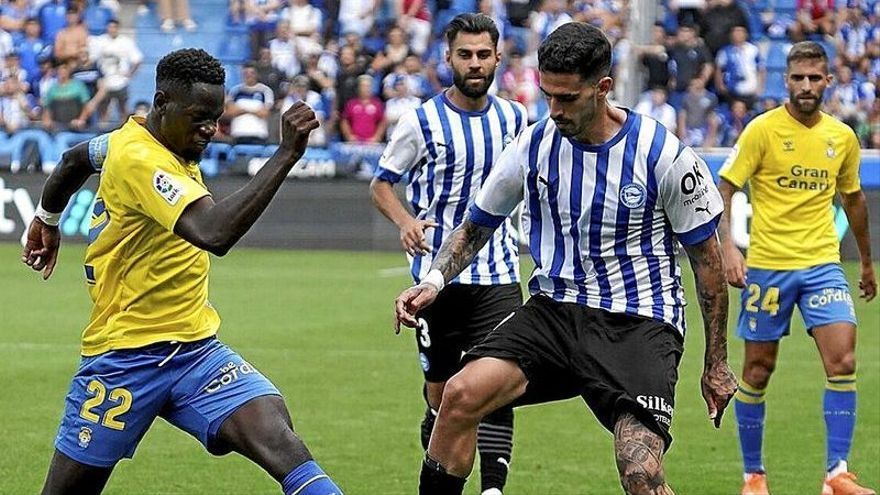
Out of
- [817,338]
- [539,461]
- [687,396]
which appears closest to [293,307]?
[687,396]

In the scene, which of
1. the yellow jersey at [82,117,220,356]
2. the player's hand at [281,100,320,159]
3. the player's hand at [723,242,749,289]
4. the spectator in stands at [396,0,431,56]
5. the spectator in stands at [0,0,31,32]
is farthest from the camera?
the spectator in stands at [0,0,31,32]

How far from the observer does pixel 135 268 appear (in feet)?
19.2

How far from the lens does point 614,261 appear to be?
6172 millimetres

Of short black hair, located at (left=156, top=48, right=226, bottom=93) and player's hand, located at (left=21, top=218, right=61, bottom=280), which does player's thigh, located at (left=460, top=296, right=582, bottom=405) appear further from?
player's hand, located at (left=21, top=218, right=61, bottom=280)

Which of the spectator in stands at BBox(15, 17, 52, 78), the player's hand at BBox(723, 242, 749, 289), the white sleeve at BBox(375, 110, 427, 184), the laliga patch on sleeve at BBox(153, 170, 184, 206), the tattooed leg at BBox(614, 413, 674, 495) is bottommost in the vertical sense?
the spectator in stands at BBox(15, 17, 52, 78)

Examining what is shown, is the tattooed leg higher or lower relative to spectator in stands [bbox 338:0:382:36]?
higher

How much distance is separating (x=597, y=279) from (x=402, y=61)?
58.3 feet

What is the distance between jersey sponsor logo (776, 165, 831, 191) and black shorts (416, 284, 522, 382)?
168cm

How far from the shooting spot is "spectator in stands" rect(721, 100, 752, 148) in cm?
2223

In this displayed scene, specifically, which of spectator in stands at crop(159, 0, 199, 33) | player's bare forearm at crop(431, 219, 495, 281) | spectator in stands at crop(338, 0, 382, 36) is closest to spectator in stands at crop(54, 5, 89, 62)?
spectator in stands at crop(159, 0, 199, 33)

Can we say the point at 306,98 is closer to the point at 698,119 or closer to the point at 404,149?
the point at 698,119

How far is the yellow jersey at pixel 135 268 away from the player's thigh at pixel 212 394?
129 millimetres

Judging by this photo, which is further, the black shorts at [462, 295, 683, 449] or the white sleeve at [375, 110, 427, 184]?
the white sleeve at [375, 110, 427, 184]

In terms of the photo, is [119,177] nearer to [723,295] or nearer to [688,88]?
[723,295]
